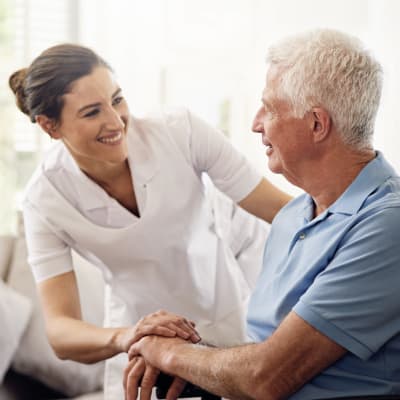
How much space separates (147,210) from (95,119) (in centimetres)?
28

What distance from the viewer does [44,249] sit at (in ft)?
6.42

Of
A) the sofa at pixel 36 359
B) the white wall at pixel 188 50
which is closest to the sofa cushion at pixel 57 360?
the sofa at pixel 36 359

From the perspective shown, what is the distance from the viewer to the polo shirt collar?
142 cm

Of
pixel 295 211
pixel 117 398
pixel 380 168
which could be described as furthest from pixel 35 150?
pixel 380 168

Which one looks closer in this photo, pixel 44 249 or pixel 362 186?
pixel 362 186

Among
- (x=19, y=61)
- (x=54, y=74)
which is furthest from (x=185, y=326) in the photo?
(x=19, y=61)

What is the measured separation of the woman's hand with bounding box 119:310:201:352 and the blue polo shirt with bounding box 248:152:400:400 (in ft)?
0.82

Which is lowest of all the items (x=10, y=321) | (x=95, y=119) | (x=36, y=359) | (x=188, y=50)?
(x=36, y=359)

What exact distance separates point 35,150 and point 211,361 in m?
2.75

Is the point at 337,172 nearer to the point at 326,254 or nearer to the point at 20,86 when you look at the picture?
the point at 326,254

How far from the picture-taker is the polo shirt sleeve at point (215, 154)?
6.33 ft

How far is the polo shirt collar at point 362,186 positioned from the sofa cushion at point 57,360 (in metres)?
1.74

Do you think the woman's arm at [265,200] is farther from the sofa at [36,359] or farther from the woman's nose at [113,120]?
the sofa at [36,359]

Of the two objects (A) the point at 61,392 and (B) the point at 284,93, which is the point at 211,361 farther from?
(A) the point at 61,392
